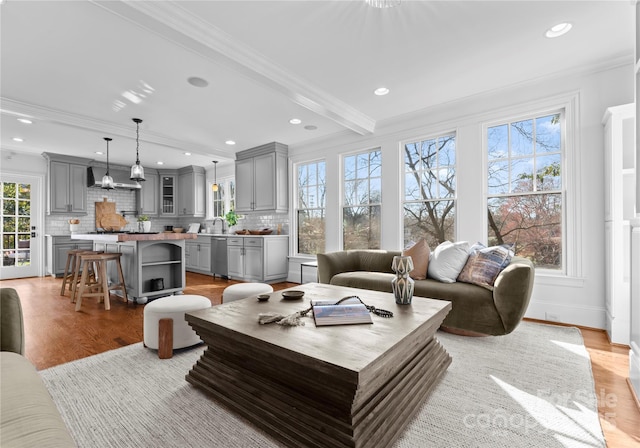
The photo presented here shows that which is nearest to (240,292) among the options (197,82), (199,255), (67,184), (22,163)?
(197,82)

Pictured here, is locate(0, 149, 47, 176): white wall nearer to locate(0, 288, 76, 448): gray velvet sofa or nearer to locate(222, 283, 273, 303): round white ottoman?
locate(222, 283, 273, 303): round white ottoman

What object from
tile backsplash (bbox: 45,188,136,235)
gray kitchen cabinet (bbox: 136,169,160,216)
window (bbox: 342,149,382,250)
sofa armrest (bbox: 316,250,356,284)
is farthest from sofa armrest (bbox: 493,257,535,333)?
tile backsplash (bbox: 45,188,136,235)

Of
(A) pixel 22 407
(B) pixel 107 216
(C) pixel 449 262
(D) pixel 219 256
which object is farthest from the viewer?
(B) pixel 107 216

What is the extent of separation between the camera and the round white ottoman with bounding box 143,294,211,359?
237 cm

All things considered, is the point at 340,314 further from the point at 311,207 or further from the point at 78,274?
the point at 78,274

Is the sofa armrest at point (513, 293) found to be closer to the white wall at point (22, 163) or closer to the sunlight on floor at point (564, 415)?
the sunlight on floor at point (564, 415)

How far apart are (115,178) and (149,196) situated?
2.85ft

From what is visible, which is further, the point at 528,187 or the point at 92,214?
the point at 92,214

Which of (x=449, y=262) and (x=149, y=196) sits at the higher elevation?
(x=149, y=196)

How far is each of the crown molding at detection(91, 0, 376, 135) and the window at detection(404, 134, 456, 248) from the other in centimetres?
141

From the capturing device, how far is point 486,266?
287 cm

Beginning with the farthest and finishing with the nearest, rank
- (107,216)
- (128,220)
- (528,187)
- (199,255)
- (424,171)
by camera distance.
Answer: (128,220)
(107,216)
(199,255)
(424,171)
(528,187)

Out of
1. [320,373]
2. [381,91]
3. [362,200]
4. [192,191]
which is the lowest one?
[320,373]

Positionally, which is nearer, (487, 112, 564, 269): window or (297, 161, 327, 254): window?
(487, 112, 564, 269): window
